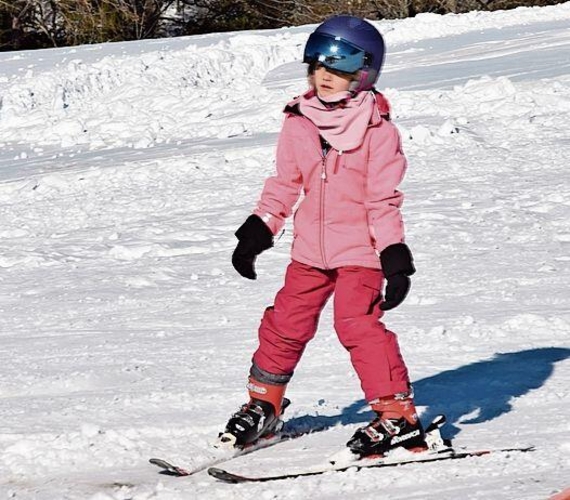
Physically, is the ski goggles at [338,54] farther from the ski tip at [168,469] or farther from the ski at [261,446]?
the ski tip at [168,469]

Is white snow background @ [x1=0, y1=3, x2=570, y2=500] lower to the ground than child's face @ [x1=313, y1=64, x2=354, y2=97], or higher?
lower

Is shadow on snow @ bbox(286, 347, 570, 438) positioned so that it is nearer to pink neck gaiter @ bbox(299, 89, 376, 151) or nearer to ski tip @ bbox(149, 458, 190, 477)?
ski tip @ bbox(149, 458, 190, 477)

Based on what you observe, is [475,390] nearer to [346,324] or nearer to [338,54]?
[346,324]

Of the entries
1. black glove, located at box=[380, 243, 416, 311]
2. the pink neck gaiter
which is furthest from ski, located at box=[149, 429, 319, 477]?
the pink neck gaiter

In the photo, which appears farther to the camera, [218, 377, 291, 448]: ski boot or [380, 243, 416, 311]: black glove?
[218, 377, 291, 448]: ski boot

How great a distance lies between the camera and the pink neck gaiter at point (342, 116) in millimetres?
3361

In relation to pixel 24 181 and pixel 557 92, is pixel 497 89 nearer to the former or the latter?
pixel 557 92

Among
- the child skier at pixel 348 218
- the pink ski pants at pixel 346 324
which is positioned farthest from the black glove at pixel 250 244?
the pink ski pants at pixel 346 324

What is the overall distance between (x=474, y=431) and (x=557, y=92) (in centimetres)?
806

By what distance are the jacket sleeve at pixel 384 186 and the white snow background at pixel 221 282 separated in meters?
0.65

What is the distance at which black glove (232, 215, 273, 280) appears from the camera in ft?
11.5

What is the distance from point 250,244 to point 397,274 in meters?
0.45

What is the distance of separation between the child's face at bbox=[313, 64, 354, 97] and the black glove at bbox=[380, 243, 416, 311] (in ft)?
1.57

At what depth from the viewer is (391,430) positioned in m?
3.46
